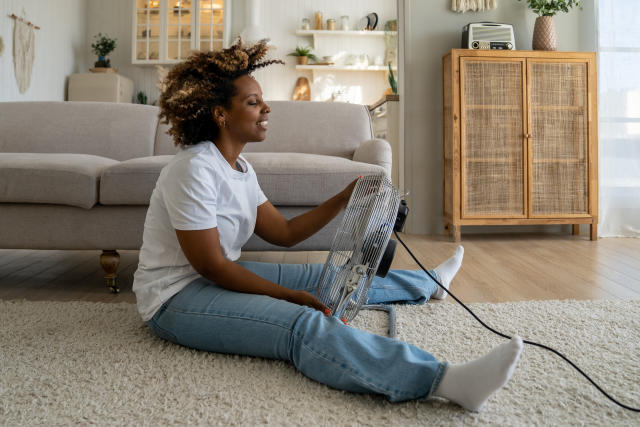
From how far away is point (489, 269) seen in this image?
7.53 feet

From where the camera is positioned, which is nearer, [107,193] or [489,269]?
[107,193]

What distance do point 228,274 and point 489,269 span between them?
146 cm

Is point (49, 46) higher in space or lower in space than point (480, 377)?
higher

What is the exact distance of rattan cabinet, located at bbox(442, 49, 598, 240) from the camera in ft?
10.5

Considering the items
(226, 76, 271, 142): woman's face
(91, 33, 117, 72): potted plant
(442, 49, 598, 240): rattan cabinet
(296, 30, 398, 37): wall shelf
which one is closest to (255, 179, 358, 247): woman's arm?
(226, 76, 271, 142): woman's face

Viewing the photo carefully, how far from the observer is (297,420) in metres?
0.91

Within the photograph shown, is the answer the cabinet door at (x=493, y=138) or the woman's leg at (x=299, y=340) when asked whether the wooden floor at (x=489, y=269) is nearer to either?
the cabinet door at (x=493, y=138)

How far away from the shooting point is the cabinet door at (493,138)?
319cm

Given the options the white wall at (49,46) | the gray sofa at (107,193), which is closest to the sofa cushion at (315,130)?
the gray sofa at (107,193)

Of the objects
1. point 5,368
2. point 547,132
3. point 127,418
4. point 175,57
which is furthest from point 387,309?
point 175,57

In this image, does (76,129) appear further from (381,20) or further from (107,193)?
(381,20)

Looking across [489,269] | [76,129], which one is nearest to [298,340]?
[489,269]

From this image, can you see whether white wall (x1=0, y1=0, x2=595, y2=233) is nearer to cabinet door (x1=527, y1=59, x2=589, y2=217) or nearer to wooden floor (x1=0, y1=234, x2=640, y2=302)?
cabinet door (x1=527, y1=59, x2=589, y2=217)

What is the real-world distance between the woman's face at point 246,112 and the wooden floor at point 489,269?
2.78ft
